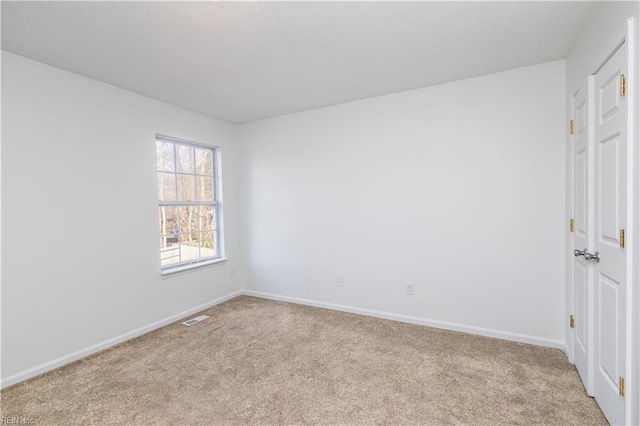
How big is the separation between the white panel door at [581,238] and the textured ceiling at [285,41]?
0.67m

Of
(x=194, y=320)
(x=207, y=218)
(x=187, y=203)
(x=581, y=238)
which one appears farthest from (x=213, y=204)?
(x=581, y=238)

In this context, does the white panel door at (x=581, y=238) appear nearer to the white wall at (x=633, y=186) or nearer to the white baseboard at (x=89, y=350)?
the white wall at (x=633, y=186)

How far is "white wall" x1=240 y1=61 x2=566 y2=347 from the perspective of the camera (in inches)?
104

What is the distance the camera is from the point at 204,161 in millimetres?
4035

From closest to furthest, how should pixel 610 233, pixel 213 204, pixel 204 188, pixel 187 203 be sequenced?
pixel 610 233 → pixel 187 203 → pixel 204 188 → pixel 213 204

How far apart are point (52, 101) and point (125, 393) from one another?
242 centimetres

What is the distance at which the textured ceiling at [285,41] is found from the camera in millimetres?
1827

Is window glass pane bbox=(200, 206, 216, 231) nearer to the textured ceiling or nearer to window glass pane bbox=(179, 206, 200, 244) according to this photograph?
window glass pane bbox=(179, 206, 200, 244)

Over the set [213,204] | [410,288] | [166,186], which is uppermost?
[166,186]

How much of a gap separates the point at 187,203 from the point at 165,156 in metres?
0.62

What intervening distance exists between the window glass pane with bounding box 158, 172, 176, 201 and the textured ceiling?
970 mm

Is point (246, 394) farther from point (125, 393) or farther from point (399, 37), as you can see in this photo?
point (399, 37)

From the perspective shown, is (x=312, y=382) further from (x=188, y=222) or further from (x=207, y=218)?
(x=207, y=218)

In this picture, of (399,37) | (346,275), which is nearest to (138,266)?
(346,275)
